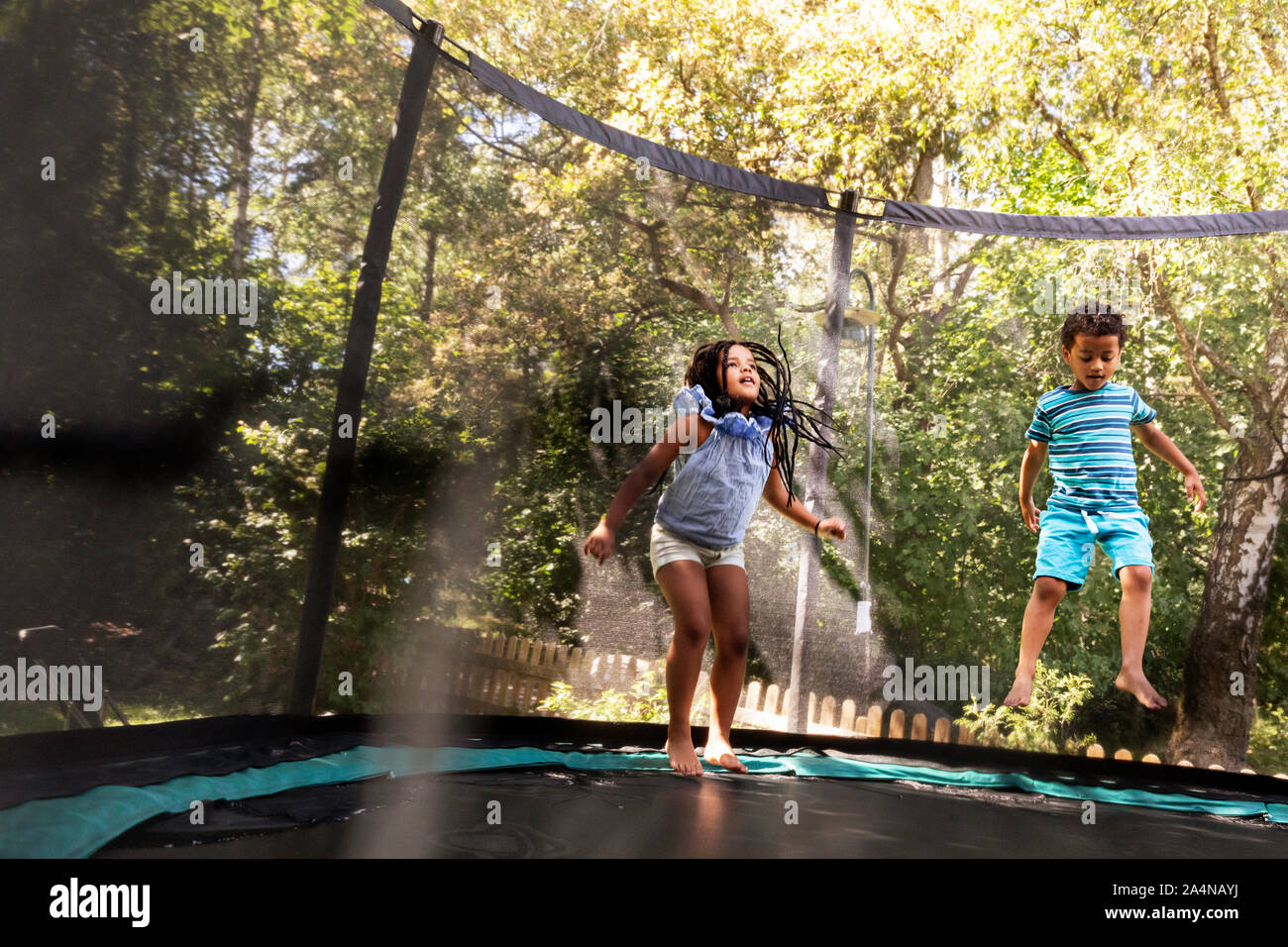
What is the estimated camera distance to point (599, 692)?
3051 mm

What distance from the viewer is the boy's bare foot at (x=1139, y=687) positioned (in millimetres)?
3209

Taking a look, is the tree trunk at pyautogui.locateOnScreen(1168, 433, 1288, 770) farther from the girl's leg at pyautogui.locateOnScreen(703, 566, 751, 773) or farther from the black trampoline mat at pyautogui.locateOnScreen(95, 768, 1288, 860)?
the girl's leg at pyautogui.locateOnScreen(703, 566, 751, 773)

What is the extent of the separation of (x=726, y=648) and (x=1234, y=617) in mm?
2035

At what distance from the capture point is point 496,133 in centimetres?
271

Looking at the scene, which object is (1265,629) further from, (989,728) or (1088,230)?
(1088,230)

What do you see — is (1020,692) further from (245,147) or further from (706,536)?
(245,147)

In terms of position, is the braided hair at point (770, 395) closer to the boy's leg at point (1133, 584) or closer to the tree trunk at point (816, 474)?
the tree trunk at point (816, 474)

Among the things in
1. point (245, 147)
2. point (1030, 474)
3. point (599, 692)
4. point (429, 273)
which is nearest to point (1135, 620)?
point (1030, 474)

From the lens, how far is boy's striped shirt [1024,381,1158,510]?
3.16m

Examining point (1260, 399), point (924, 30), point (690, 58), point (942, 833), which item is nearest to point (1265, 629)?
point (1260, 399)

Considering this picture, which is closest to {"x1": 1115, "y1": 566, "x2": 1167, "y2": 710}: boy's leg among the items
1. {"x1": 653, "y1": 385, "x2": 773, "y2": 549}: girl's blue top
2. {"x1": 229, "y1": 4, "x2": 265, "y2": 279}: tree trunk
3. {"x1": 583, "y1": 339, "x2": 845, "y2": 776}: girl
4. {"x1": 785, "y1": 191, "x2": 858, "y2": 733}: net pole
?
{"x1": 785, "y1": 191, "x2": 858, "y2": 733}: net pole

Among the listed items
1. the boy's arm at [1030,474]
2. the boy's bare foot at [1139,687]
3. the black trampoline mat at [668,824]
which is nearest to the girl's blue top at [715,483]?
the black trampoline mat at [668,824]

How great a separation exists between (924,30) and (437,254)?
5.48 metres

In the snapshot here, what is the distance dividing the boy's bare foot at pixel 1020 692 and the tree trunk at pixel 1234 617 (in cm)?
56
